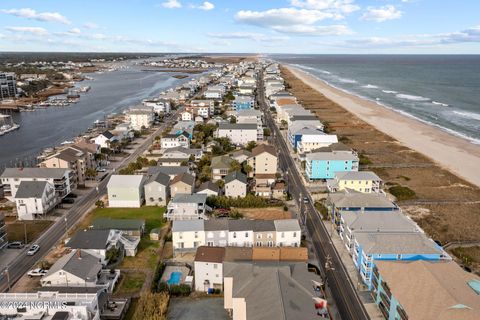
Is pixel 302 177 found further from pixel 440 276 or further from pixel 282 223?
pixel 440 276

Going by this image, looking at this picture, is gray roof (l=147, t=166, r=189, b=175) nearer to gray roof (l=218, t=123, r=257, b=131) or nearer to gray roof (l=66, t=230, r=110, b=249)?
gray roof (l=66, t=230, r=110, b=249)

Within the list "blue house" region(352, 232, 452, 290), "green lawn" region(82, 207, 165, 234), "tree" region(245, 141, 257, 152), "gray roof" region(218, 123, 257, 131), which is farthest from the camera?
"gray roof" region(218, 123, 257, 131)

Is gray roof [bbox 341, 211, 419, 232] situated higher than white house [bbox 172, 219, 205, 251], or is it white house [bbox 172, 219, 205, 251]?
gray roof [bbox 341, 211, 419, 232]

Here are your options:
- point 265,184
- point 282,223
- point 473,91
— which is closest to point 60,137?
point 265,184

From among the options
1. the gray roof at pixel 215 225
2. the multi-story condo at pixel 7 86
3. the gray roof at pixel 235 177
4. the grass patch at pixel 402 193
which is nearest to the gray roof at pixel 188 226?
the gray roof at pixel 215 225

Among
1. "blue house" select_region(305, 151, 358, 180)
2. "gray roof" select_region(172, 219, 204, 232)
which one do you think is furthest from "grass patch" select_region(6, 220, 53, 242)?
"blue house" select_region(305, 151, 358, 180)

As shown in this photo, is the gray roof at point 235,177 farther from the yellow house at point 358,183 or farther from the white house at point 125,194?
the yellow house at point 358,183
